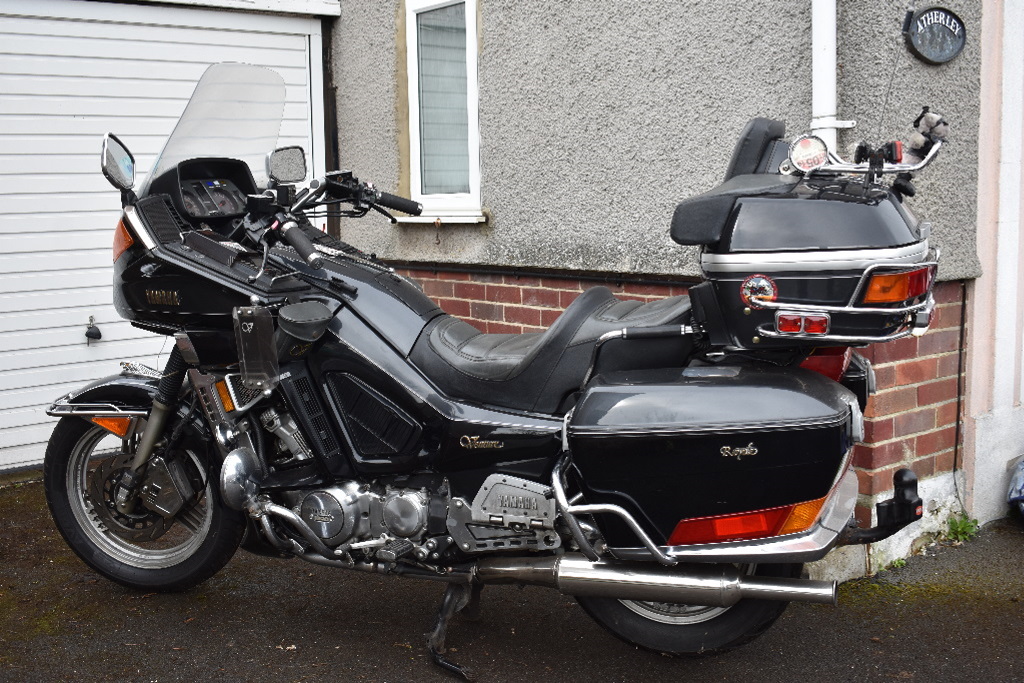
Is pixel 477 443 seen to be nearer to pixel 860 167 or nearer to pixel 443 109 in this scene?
pixel 860 167

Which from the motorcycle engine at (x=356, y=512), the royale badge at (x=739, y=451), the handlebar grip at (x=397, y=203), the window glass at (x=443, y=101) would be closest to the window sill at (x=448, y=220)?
the window glass at (x=443, y=101)

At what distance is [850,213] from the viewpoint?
2.57 meters

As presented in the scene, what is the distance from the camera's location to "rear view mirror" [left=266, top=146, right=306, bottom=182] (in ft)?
11.7

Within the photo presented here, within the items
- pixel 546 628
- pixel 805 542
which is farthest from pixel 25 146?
pixel 805 542

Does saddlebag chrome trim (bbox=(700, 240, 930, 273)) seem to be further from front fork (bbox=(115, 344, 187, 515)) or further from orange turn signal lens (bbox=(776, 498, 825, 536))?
front fork (bbox=(115, 344, 187, 515))

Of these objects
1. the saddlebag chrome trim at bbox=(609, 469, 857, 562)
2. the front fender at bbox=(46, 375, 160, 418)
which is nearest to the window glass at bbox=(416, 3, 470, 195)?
the front fender at bbox=(46, 375, 160, 418)

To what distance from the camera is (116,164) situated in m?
3.50

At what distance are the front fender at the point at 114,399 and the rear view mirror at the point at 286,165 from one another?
0.91m

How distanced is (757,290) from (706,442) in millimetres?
402

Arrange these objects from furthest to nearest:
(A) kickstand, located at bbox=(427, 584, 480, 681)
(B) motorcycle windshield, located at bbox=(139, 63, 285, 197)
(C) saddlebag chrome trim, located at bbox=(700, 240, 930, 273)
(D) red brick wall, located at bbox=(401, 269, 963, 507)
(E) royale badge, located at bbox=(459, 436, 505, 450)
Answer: (D) red brick wall, located at bbox=(401, 269, 963, 507) → (B) motorcycle windshield, located at bbox=(139, 63, 285, 197) → (A) kickstand, located at bbox=(427, 584, 480, 681) → (E) royale badge, located at bbox=(459, 436, 505, 450) → (C) saddlebag chrome trim, located at bbox=(700, 240, 930, 273)

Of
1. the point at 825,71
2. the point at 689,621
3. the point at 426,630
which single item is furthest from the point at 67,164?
the point at 689,621

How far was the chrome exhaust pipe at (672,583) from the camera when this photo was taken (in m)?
2.70

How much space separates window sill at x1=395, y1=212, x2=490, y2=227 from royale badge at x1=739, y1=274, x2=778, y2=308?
129 inches

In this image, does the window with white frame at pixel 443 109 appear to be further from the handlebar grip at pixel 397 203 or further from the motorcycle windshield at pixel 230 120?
the handlebar grip at pixel 397 203
